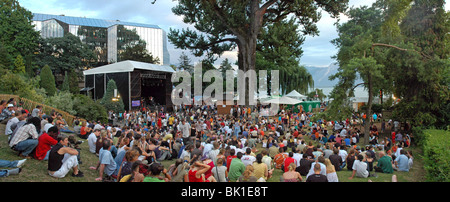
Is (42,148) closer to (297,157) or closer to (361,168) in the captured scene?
(297,157)

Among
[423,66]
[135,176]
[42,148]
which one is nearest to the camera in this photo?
[135,176]

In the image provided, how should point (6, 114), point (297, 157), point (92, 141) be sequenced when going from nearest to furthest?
point (297, 157)
point (92, 141)
point (6, 114)

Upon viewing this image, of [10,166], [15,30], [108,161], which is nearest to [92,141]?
[108,161]

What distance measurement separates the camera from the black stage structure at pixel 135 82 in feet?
93.5

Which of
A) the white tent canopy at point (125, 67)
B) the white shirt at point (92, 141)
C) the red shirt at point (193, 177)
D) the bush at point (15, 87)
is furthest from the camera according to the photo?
the white tent canopy at point (125, 67)

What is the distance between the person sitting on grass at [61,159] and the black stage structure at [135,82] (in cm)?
2326

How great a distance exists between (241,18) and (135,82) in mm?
13912

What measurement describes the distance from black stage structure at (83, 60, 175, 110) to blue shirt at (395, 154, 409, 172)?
24.7 m

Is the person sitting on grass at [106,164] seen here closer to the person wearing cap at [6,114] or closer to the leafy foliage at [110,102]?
the person wearing cap at [6,114]

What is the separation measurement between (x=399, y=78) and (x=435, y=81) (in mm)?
1648

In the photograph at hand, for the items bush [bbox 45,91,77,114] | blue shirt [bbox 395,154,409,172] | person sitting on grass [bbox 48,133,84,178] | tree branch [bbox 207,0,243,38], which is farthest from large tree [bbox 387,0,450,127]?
bush [bbox 45,91,77,114]

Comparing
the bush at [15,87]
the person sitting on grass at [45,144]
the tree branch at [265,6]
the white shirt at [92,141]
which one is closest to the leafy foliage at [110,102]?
the bush at [15,87]

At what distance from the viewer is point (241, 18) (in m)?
20.7
